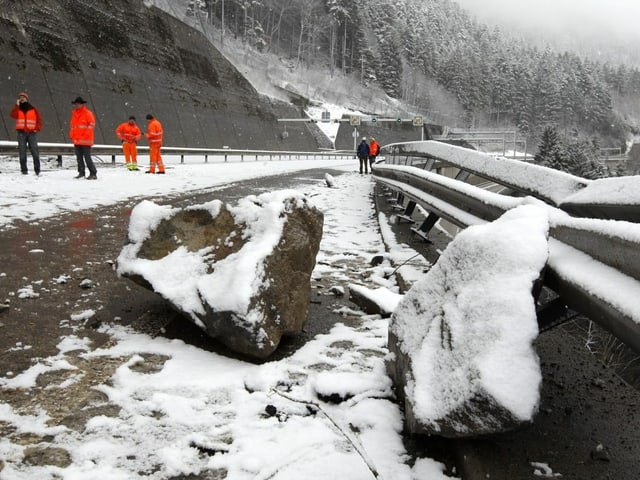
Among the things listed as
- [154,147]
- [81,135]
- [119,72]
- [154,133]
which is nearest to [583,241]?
[81,135]

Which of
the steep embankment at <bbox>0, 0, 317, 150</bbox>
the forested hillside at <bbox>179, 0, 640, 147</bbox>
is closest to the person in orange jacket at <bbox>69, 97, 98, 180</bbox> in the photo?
the steep embankment at <bbox>0, 0, 317, 150</bbox>

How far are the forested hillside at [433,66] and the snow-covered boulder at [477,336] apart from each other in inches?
3631

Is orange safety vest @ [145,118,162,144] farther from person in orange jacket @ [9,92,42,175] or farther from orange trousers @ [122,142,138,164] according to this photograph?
person in orange jacket @ [9,92,42,175]

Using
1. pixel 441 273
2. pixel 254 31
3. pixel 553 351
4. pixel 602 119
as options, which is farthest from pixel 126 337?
pixel 602 119

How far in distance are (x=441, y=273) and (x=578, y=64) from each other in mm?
170111

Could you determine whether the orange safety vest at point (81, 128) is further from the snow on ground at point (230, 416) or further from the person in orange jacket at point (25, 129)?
the snow on ground at point (230, 416)

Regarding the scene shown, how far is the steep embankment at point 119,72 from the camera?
65.1ft

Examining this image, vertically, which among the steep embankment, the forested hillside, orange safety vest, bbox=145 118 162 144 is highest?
the forested hillside

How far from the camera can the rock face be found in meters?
2.94

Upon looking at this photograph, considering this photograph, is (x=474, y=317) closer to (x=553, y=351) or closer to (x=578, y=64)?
(x=553, y=351)

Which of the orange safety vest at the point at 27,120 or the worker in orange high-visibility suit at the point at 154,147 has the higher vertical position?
the orange safety vest at the point at 27,120

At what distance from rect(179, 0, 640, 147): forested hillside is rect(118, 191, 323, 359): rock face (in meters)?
90.6

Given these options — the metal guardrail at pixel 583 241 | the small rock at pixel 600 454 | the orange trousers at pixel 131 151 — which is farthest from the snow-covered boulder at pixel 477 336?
the orange trousers at pixel 131 151

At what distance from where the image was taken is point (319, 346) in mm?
3232
